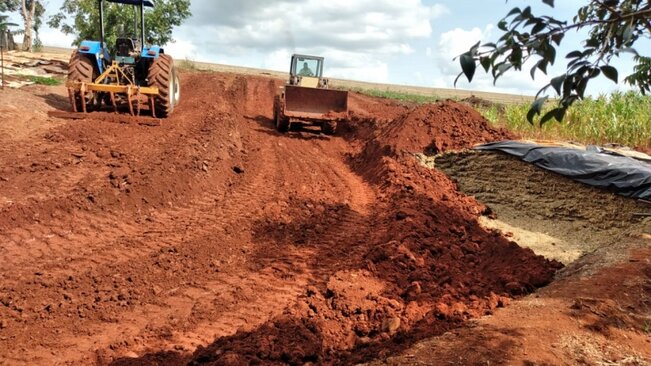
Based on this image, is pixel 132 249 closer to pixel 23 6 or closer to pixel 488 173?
pixel 488 173

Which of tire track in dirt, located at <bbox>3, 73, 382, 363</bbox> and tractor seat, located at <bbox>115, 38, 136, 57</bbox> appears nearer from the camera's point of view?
tire track in dirt, located at <bbox>3, 73, 382, 363</bbox>

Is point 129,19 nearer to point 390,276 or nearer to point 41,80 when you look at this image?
point 41,80

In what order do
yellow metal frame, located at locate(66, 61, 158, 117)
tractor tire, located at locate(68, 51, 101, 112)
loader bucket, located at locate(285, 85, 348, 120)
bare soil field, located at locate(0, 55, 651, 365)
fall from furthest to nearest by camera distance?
loader bucket, located at locate(285, 85, 348, 120) < tractor tire, located at locate(68, 51, 101, 112) < yellow metal frame, located at locate(66, 61, 158, 117) < bare soil field, located at locate(0, 55, 651, 365)

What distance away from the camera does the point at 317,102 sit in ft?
44.7

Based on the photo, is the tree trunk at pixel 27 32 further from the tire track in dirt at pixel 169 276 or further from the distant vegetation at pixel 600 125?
the tire track in dirt at pixel 169 276

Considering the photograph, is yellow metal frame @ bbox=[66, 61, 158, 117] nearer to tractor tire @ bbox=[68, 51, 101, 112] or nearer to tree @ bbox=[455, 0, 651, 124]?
tractor tire @ bbox=[68, 51, 101, 112]

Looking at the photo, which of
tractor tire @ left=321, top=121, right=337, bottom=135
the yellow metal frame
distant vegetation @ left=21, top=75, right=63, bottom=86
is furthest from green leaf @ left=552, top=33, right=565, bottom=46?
distant vegetation @ left=21, top=75, right=63, bottom=86

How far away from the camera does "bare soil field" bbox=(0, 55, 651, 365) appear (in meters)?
3.67

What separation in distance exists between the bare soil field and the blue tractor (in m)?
0.77

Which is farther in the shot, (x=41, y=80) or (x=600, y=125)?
(x=41, y=80)

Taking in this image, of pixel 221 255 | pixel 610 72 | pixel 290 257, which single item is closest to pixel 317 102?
pixel 290 257

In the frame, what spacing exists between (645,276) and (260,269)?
152 inches

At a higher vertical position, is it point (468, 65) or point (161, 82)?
point (468, 65)

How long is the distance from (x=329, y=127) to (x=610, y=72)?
12119mm
